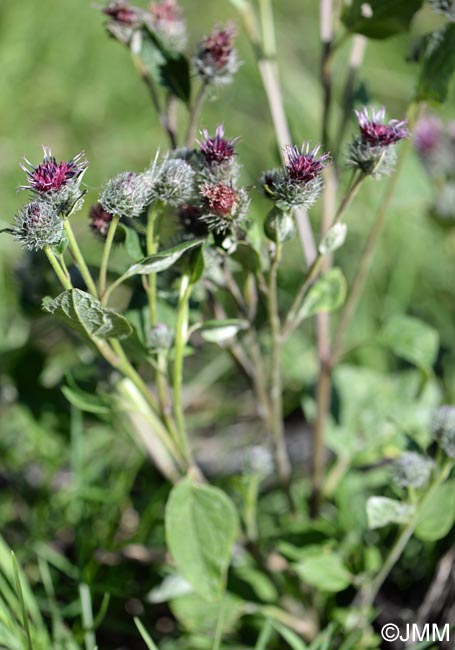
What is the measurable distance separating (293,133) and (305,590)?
Answer: 1.02 meters

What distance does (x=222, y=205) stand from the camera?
968 mm

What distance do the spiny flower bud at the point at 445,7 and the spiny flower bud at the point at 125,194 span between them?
22.8 inches

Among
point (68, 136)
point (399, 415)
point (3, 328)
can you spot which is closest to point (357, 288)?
point (399, 415)

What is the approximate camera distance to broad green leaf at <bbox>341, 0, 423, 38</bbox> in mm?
1246

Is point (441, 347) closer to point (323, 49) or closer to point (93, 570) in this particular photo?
point (323, 49)

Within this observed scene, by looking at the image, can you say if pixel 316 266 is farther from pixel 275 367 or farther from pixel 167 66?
pixel 167 66

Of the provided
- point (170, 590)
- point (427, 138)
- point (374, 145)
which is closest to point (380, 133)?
point (374, 145)

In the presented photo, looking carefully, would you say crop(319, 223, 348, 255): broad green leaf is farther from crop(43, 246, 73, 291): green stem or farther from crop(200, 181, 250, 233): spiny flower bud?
crop(43, 246, 73, 291): green stem

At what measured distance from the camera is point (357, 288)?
1.45m

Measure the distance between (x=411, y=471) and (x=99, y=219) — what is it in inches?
26.0

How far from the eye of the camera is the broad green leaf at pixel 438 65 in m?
1.19

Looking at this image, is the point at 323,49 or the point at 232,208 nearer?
the point at 232,208

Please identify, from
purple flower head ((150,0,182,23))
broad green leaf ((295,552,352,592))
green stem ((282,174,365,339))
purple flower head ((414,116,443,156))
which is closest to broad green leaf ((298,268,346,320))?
green stem ((282,174,365,339))

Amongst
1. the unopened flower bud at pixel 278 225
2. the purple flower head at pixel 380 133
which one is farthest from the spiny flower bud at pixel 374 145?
the unopened flower bud at pixel 278 225
